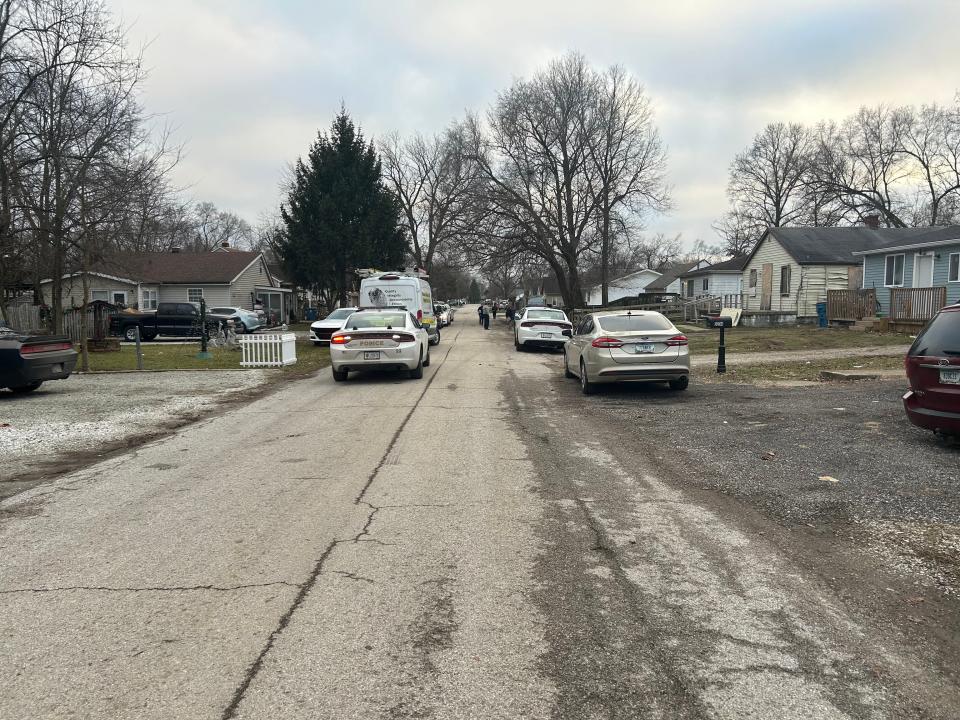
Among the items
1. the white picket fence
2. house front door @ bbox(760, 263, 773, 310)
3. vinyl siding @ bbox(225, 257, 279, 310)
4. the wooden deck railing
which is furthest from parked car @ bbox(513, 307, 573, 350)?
vinyl siding @ bbox(225, 257, 279, 310)

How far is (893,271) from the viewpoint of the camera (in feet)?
94.4

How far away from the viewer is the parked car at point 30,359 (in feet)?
38.7

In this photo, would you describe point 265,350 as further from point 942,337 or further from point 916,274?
point 916,274

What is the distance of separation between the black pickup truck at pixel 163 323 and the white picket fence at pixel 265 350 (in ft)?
49.1

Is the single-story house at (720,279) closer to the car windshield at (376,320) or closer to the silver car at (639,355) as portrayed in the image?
the car windshield at (376,320)

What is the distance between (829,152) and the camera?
58.4 m

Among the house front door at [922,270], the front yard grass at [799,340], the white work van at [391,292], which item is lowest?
the front yard grass at [799,340]

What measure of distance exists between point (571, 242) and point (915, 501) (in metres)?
41.4

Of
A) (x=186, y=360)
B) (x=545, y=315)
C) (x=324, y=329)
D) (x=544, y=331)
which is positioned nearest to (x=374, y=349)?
(x=186, y=360)

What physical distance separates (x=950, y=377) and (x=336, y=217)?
35207 millimetres

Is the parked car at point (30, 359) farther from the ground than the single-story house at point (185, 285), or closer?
closer

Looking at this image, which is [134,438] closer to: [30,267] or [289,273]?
[30,267]

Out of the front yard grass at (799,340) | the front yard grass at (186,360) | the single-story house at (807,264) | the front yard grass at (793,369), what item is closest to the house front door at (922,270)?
the front yard grass at (799,340)

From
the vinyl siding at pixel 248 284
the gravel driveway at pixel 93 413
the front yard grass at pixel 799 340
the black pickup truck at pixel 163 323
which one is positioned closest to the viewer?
the gravel driveway at pixel 93 413
